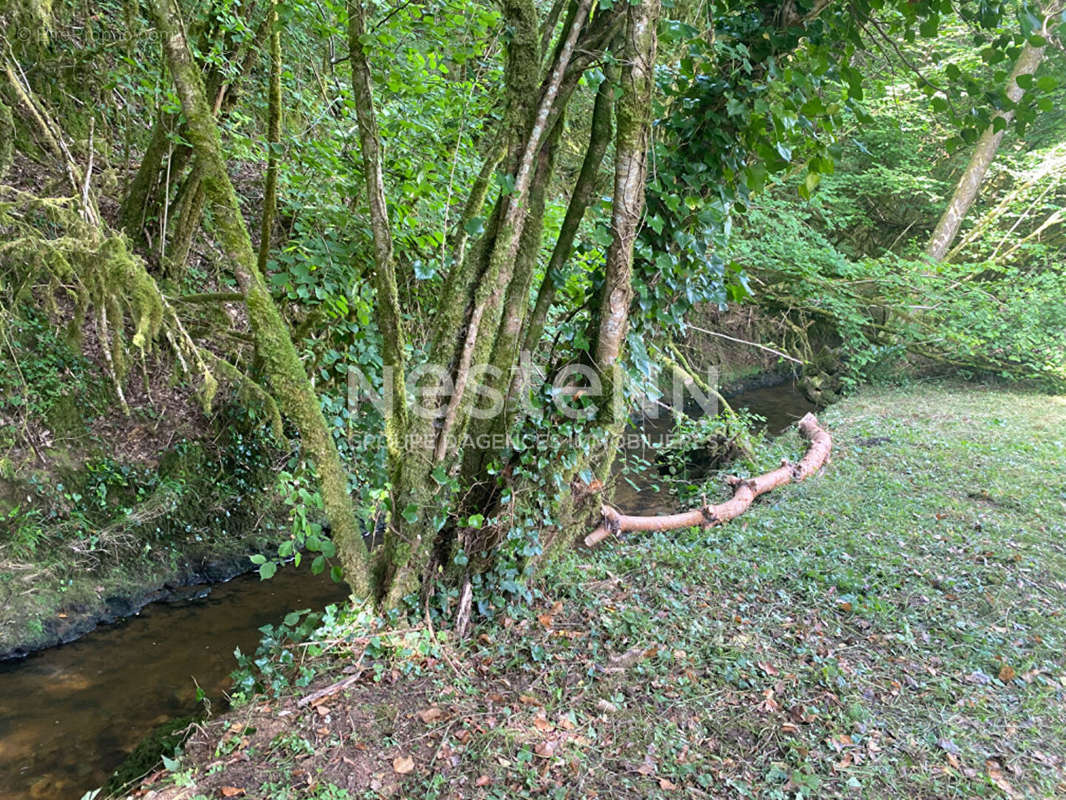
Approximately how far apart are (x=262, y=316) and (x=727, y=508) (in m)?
4.61

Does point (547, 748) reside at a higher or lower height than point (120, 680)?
higher

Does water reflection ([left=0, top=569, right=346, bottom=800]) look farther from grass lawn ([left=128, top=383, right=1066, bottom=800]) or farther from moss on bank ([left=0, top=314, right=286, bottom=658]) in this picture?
grass lawn ([left=128, top=383, right=1066, bottom=800])

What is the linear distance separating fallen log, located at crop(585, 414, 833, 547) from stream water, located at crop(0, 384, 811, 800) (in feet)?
9.11

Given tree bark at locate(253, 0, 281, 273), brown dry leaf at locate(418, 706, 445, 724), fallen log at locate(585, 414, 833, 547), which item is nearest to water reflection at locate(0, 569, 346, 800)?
brown dry leaf at locate(418, 706, 445, 724)

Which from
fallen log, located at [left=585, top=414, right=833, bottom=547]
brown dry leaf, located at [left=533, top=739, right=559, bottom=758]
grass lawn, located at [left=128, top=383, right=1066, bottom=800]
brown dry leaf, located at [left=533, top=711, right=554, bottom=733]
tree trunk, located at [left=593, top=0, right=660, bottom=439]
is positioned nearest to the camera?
grass lawn, located at [left=128, top=383, right=1066, bottom=800]

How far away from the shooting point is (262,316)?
3.20m

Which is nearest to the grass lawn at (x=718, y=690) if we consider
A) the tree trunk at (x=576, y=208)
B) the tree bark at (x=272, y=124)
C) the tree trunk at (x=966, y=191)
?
the tree trunk at (x=576, y=208)

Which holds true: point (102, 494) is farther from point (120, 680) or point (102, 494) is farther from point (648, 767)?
point (648, 767)

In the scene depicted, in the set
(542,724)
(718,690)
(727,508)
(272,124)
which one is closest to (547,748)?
(542,724)

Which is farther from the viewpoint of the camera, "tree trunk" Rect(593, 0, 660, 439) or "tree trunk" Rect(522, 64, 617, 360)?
"tree trunk" Rect(522, 64, 617, 360)

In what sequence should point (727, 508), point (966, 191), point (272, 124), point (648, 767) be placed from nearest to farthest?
point (648, 767) < point (272, 124) < point (727, 508) < point (966, 191)

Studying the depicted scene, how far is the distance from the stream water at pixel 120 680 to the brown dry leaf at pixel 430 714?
2.31 m

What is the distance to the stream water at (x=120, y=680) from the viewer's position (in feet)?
12.0

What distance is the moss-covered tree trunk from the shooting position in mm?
2891
